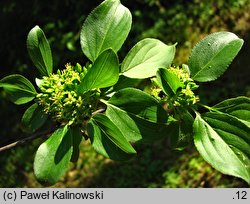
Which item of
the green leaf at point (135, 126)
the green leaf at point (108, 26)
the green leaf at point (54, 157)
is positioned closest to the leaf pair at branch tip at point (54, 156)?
the green leaf at point (54, 157)

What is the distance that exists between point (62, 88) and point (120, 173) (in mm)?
1932

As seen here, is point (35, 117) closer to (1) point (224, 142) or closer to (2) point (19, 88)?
(2) point (19, 88)

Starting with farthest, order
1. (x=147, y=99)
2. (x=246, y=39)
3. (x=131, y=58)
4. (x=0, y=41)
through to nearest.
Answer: (x=0, y=41), (x=246, y=39), (x=131, y=58), (x=147, y=99)

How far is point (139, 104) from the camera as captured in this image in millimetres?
880

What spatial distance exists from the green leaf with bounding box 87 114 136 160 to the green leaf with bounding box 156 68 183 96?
0.14 metres

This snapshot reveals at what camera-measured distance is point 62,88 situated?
93 centimetres

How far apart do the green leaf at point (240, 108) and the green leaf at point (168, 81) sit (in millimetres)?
129

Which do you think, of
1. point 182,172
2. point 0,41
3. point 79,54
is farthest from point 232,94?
point 0,41

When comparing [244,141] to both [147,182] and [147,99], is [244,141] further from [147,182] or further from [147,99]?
[147,182]

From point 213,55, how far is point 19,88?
0.50m

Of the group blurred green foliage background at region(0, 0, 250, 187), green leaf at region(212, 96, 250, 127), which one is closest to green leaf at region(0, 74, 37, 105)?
green leaf at region(212, 96, 250, 127)

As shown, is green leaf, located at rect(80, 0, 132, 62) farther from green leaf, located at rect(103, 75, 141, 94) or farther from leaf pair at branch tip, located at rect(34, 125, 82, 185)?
leaf pair at branch tip, located at rect(34, 125, 82, 185)

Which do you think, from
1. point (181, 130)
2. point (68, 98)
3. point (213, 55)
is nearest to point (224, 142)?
point (181, 130)

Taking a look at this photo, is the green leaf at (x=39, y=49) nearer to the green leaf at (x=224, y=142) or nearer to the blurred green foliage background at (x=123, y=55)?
the green leaf at (x=224, y=142)
